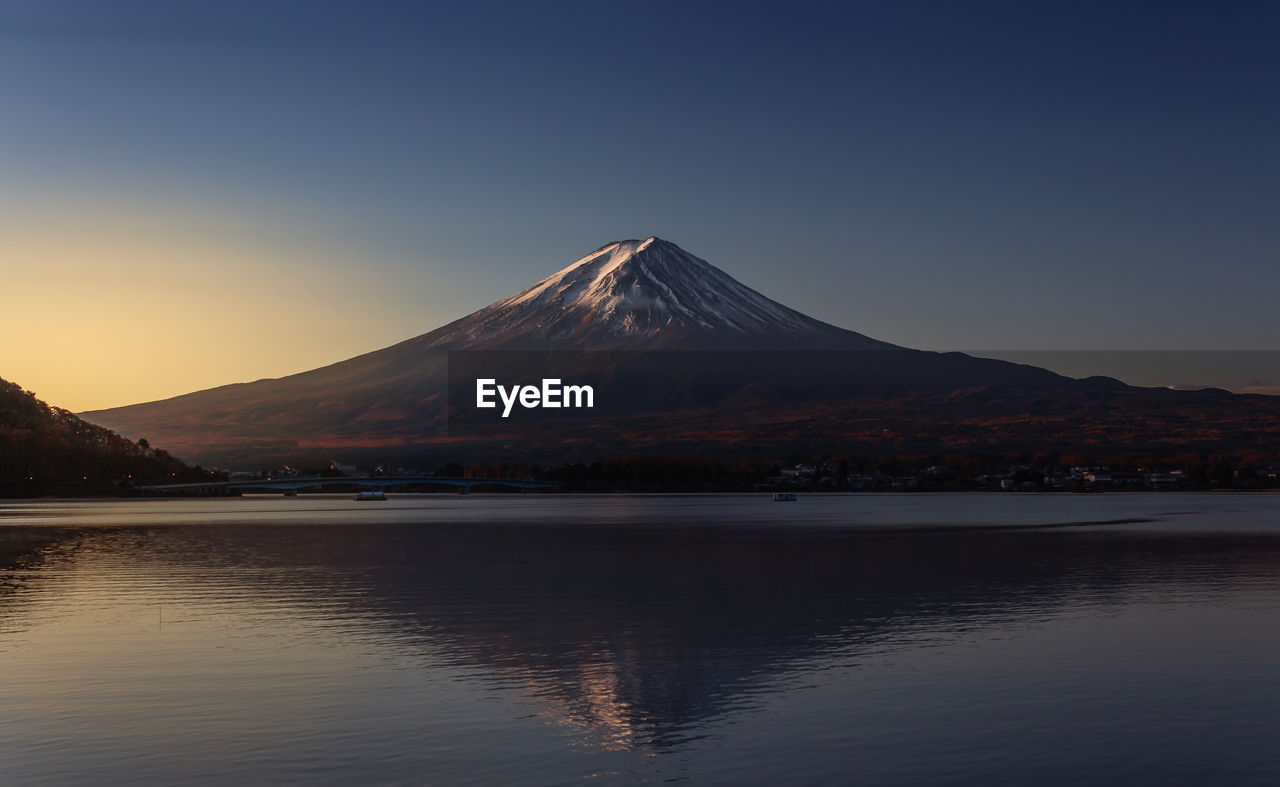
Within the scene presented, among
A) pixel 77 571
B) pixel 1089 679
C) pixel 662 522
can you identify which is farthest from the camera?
pixel 662 522

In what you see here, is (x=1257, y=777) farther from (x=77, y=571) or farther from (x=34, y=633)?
(x=77, y=571)

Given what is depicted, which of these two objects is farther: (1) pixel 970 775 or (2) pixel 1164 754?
(2) pixel 1164 754

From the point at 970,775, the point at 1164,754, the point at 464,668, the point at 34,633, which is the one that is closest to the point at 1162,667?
the point at 1164,754

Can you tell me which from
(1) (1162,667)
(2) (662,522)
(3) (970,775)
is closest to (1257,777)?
(3) (970,775)

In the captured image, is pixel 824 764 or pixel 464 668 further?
pixel 464 668

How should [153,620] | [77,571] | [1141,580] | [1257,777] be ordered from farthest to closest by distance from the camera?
[77,571] < [1141,580] < [153,620] < [1257,777]

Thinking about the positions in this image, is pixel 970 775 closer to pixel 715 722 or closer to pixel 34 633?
pixel 715 722
